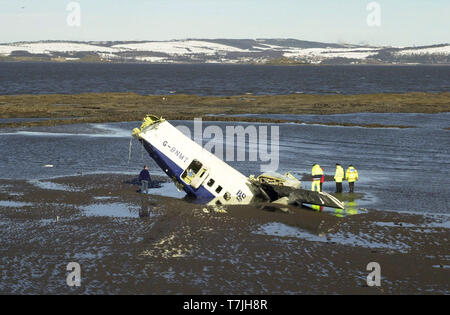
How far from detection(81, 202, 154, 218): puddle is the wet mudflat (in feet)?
0.36

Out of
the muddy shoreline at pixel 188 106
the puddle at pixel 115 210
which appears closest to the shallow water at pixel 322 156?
the puddle at pixel 115 210

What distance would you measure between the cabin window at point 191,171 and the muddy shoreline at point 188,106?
4471 centimetres

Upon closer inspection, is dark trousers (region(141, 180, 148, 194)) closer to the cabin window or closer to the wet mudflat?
the wet mudflat

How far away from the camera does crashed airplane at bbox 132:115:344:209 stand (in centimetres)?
3366

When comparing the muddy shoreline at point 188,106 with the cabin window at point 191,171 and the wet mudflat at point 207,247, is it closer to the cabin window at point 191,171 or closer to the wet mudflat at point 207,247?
the cabin window at point 191,171

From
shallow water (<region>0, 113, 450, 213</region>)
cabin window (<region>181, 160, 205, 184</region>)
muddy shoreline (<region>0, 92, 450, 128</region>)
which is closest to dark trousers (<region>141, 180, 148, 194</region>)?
shallow water (<region>0, 113, 450, 213</region>)

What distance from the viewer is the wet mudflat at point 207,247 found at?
22547 mm

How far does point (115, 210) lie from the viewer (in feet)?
109

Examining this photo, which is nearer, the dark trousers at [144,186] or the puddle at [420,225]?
the puddle at [420,225]

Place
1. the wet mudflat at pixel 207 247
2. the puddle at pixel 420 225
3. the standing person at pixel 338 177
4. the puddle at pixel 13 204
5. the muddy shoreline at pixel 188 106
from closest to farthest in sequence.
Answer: the wet mudflat at pixel 207 247, the puddle at pixel 420 225, the puddle at pixel 13 204, the standing person at pixel 338 177, the muddy shoreline at pixel 188 106
